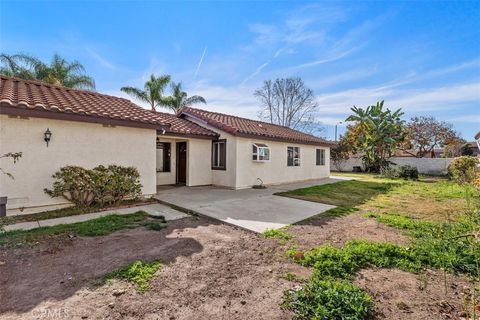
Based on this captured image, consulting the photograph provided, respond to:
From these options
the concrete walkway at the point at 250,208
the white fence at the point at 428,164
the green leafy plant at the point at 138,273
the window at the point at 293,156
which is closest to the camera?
the green leafy plant at the point at 138,273

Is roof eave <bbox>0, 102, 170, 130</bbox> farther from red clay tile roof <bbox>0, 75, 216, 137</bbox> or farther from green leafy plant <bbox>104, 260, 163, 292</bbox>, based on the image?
green leafy plant <bbox>104, 260, 163, 292</bbox>

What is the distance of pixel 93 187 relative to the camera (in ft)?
25.1

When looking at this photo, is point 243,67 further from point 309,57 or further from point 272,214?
point 272,214

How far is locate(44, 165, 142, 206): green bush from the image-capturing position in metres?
7.36

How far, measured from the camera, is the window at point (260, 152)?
524 inches

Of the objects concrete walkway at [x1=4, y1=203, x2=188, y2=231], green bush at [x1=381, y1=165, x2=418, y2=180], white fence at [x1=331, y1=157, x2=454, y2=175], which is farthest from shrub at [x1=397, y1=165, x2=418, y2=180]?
concrete walkway at [x1=4, y1=203, x2=188, y2=231]

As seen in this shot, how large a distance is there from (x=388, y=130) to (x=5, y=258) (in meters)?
26.6

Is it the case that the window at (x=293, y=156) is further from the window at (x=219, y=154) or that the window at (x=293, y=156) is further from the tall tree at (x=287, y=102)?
the tall tree at (x=287, y=102)

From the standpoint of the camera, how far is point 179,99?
29422mm

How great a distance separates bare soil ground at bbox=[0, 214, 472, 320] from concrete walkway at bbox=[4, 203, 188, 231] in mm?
1441

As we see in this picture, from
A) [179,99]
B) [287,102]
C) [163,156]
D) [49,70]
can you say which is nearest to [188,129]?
[163,156]

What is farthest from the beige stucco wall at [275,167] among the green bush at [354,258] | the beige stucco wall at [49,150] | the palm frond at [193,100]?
the palm frond at [193,100]

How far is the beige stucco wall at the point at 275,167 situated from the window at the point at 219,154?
1.00m

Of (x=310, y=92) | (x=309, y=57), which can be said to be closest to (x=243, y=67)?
(x=309, y=57)
